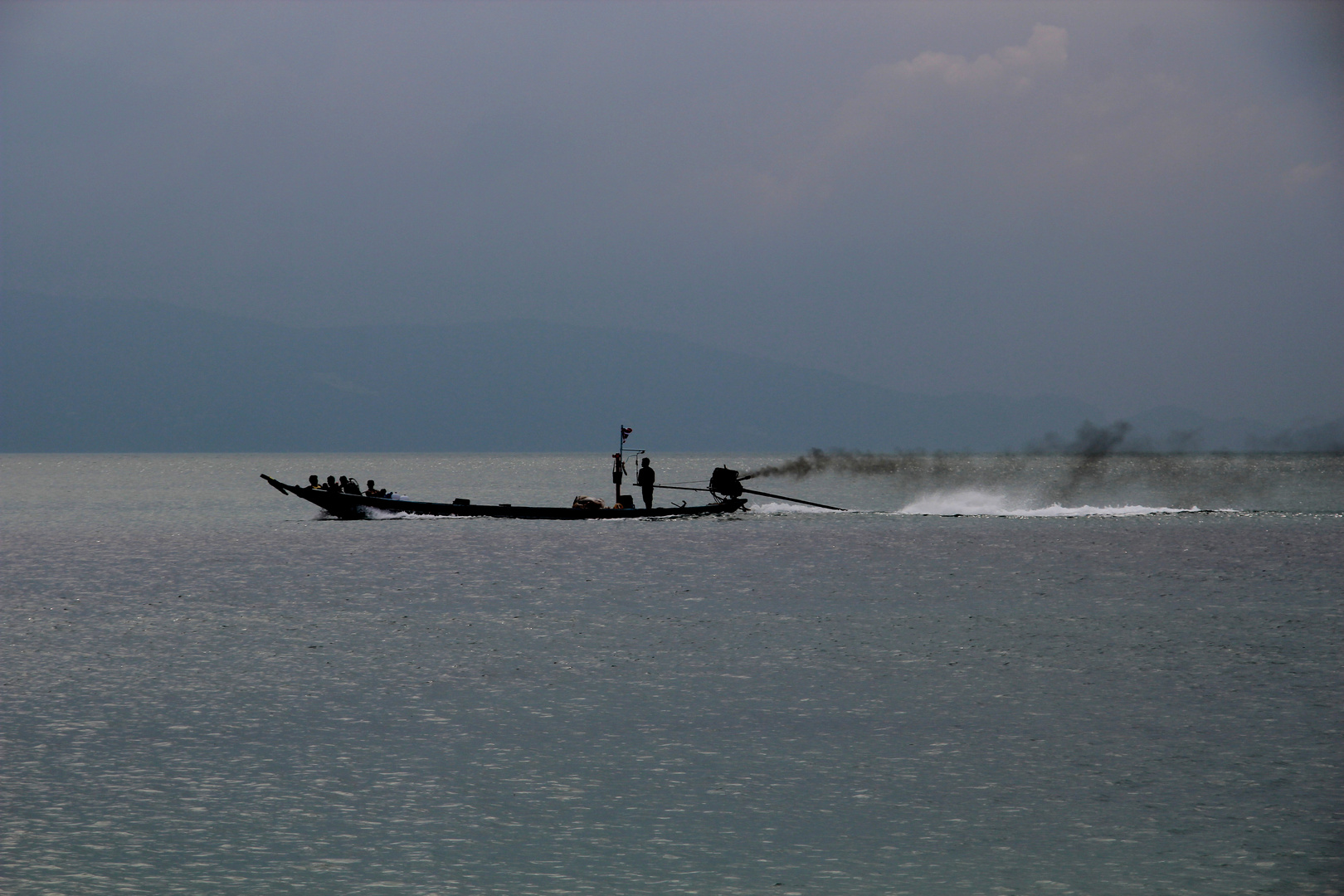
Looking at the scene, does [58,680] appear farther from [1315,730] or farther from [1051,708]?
[1315,730]

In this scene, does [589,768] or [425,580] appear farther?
[425,580]

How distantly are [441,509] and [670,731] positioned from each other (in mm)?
49547

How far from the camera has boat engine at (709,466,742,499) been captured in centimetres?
6900

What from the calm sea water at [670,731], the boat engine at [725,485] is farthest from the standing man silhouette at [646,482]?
the calm sea water at [670,731]

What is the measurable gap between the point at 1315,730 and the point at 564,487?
14967 centimetres

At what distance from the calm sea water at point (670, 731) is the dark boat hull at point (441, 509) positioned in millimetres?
14881

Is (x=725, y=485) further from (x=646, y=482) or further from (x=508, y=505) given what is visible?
(x=508, y=505)

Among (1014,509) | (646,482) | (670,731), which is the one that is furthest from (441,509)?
(1014,509)

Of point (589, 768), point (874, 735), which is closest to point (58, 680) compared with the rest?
point (589, 768)

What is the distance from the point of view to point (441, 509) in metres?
68.5

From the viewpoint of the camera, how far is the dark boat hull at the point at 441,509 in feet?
212

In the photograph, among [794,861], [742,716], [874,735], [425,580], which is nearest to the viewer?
[794,861]

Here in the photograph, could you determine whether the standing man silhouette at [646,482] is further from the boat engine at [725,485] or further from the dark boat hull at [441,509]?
the boat engine at [725,485]

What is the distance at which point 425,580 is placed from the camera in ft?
147
